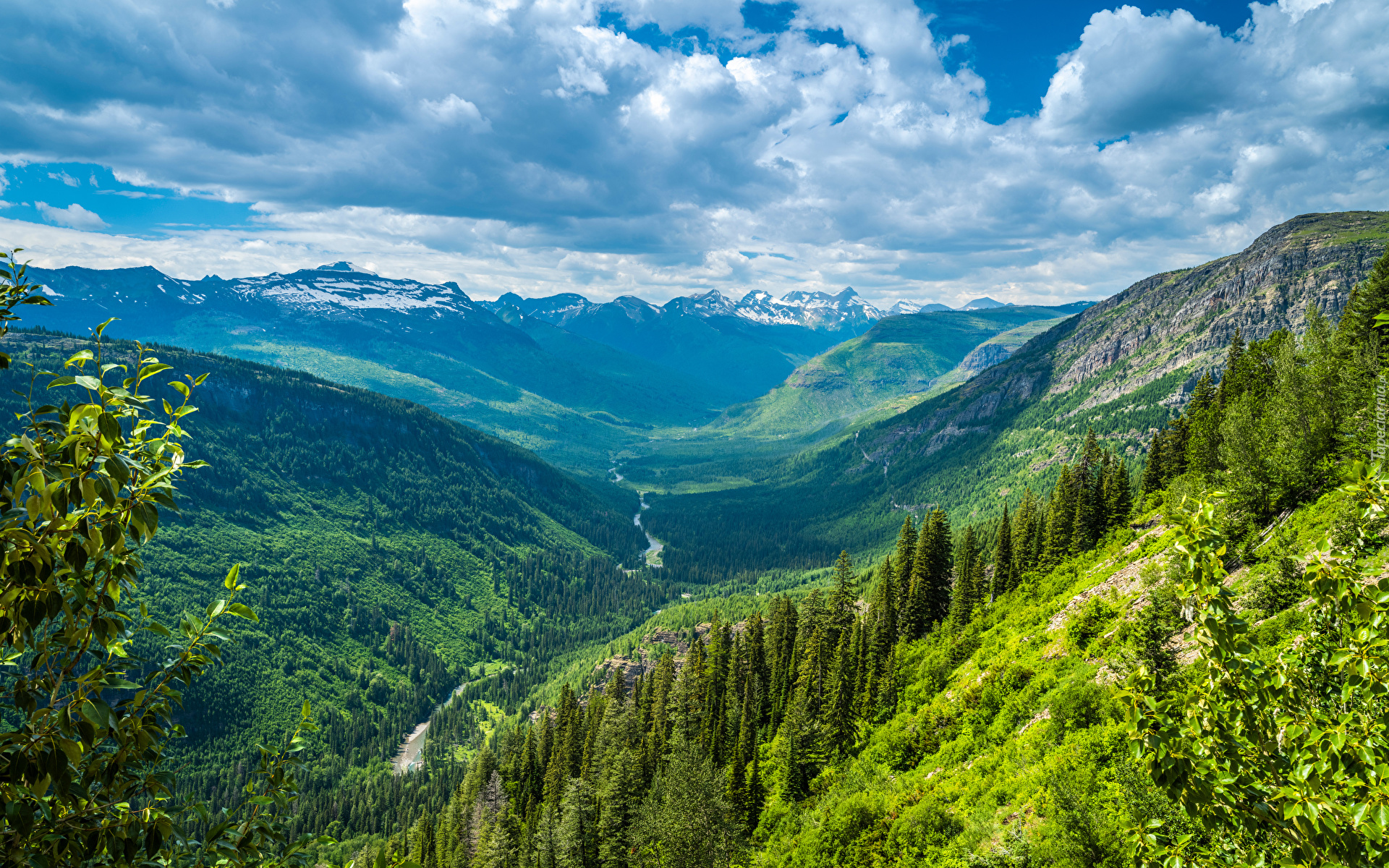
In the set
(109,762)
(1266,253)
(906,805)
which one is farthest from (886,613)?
(1266,253)

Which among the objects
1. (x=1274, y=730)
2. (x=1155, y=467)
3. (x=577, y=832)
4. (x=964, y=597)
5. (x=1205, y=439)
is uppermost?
(x=1205, y=439)

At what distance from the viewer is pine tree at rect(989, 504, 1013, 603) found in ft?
204

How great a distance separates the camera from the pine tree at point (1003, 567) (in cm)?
6203

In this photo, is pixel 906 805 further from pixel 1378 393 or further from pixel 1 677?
pixel 1 677

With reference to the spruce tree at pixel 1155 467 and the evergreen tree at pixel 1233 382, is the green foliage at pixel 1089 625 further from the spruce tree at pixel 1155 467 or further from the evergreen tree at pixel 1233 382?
the spruce tree at pixel 1155 467

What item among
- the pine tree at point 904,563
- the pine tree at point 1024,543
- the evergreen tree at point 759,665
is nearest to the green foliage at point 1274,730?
the pine tree at point 904,563

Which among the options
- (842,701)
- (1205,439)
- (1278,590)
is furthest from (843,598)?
(1278,590)

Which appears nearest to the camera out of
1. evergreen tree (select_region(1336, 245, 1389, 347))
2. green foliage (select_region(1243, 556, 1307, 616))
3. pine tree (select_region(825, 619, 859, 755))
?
green foliage (select_region(1243, 556, 1307, 616))

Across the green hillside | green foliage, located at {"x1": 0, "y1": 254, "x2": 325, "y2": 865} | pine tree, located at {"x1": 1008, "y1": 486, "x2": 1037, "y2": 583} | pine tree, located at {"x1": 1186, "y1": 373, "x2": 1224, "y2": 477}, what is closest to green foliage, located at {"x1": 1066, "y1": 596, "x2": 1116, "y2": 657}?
the green hillside

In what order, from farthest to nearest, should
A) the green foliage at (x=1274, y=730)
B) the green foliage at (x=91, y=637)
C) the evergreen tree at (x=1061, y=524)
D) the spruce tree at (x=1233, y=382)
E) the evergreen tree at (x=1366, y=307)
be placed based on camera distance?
the evergreen tree at (x=1061, y=524) → the spruce tree at (x=1233, y=382) → the evergreen tree at (x=1366, y=307) → the green foliage at (x=1274, y=730) → the green foliage at (x=91, y=637)

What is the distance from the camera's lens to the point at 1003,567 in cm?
6319

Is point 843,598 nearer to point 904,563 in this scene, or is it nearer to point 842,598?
point 842,598

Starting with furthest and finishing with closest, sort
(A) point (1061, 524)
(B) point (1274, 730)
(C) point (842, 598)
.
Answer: (C) point (842, 598)
(A) point (1061, 524)
(B) point (1274, 730)

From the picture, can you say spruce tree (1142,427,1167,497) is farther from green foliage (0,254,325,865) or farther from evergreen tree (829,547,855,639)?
green foliage (0,254,325,865)
